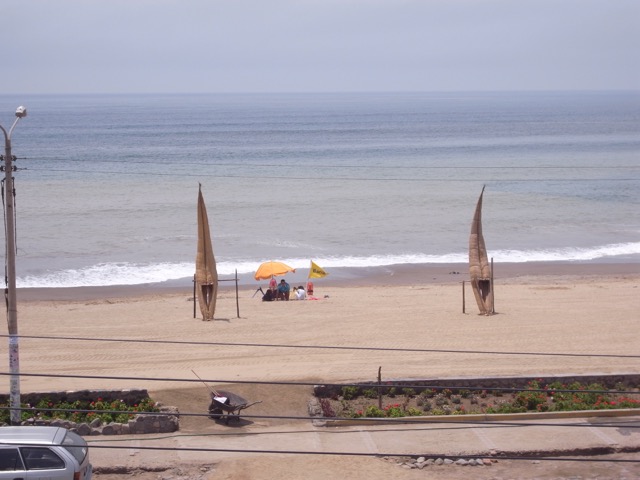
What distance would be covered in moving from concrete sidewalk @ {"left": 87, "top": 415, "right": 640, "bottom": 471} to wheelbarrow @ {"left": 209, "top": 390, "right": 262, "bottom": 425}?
19cm

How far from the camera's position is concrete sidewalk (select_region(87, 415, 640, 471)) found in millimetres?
12750

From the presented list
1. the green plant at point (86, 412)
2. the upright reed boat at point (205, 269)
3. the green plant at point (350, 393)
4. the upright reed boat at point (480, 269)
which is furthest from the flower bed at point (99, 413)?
the upright reed boat at point (480, 269)

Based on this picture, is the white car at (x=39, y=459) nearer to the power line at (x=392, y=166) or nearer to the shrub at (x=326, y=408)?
the shrub at (x=326, y=408)

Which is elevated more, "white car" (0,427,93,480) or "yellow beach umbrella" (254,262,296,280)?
"yellow beach umbrella" (254,262,296,280)

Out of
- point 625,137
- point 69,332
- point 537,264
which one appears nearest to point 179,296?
point 69,332

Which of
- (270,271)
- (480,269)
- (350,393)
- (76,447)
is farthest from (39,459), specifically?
(270,271)

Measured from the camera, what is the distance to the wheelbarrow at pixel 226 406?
13898 millimetres

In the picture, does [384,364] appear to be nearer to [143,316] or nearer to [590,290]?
[143,316]

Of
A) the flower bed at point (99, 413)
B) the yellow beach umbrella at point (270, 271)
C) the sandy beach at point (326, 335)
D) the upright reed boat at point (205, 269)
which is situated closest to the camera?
the flower bed at point (99, 413)

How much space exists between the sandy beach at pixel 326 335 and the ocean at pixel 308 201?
5.26m

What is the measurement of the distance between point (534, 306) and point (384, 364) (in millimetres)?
7792

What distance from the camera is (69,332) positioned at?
68.2 ft

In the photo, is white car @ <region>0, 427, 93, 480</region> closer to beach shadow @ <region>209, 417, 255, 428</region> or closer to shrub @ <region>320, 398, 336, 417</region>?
beach shadow @ <region>209, 417, 255, 428</region>

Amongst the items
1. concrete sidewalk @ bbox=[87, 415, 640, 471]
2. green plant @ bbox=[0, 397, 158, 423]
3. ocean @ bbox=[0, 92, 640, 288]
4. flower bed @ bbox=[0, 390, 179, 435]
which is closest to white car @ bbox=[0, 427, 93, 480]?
concrete sidewalk @ bbox=[87, 415, 640, 471]
